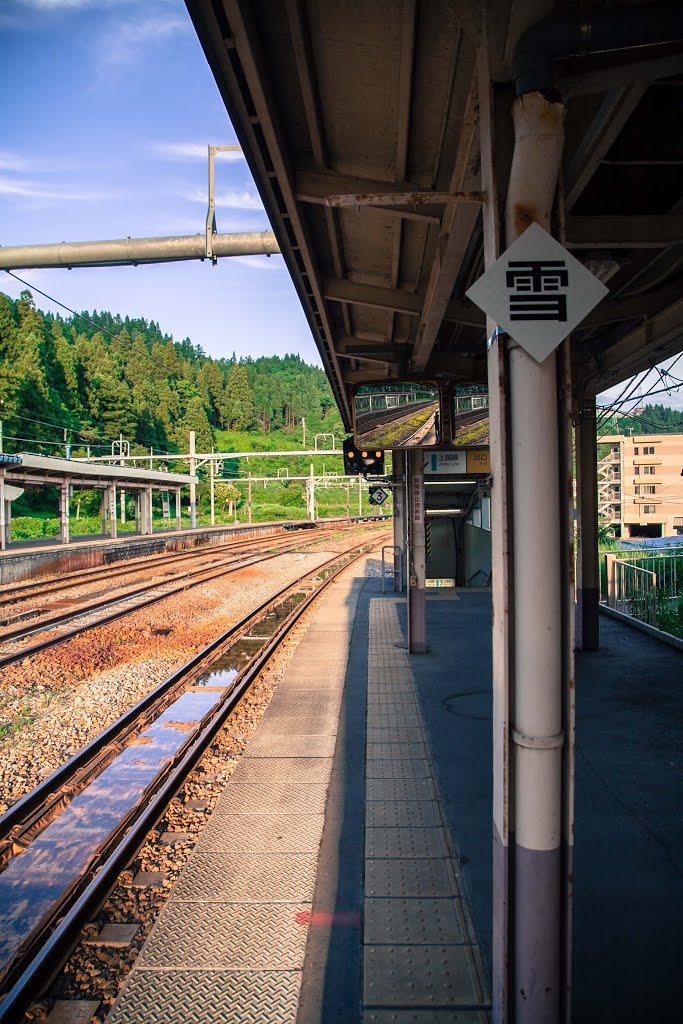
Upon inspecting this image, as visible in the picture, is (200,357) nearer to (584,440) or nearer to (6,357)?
(6,357)

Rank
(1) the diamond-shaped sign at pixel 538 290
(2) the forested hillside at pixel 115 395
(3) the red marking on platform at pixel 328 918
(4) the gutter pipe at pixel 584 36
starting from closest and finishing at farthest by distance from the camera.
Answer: (4) the gutter pipe at pixel 584 36, (1) the diamond-shaped sign at pixel 538 290, (3) the red marking on platform at pixel 328 918, (2) the forested hillside at pixel 115 395

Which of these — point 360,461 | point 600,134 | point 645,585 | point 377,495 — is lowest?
point 645,585

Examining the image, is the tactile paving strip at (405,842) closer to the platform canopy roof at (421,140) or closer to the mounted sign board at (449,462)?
the platform canopy roof at (421,140)

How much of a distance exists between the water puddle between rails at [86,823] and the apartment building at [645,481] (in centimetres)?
4657

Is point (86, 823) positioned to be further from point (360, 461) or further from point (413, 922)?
point (360, 461)

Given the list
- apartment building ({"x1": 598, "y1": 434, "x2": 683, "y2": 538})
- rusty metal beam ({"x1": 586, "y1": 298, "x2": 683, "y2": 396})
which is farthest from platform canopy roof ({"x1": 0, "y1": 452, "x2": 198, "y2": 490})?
apartment building ({"x1": 598, "y1": 434, "x2": 683, "y2": 538})

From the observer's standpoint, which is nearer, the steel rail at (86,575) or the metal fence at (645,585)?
the metal fence at (645,585)

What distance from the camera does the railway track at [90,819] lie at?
152 inches

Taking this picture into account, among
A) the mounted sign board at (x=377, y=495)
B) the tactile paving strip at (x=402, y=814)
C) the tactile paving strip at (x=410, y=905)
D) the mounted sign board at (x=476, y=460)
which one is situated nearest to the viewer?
the tactile paving strip at (x=410, y=905)

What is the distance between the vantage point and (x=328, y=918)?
12.6 ft

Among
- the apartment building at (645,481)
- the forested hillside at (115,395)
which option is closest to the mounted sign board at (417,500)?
the forested hillside at (115,395)

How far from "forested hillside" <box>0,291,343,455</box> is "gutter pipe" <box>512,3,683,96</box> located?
2179 cm

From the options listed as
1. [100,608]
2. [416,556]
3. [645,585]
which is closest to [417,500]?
[416,556]

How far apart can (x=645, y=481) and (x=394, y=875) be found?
53160mm
